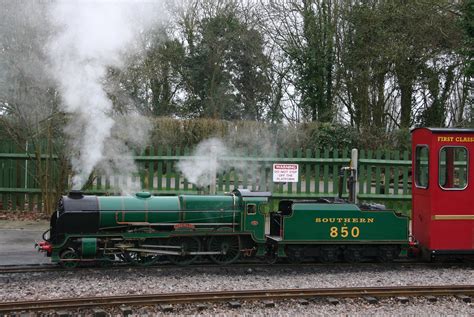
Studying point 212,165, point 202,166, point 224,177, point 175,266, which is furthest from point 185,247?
point 224,177

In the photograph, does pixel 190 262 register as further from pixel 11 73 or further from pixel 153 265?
pixel 11 73

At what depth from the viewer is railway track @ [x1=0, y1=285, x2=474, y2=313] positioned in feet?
23.1

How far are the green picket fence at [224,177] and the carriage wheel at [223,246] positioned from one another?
484 centimetres

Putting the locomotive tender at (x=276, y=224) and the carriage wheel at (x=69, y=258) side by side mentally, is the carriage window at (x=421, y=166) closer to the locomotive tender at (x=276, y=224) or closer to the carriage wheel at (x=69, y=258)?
the locomotive tender at (x=276, y=224)

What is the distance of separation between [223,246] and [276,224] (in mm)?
1214

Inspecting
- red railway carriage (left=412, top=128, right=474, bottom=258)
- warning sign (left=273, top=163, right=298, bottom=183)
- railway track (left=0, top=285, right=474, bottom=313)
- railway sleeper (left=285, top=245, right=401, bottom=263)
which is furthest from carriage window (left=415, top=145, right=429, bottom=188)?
warning sign (left=273, top=163, right=298, bottom=183)

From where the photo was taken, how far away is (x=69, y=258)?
29.5 ft

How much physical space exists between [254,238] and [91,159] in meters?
4.74

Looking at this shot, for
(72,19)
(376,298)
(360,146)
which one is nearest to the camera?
(376,298)

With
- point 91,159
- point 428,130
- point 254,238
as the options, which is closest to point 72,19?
point 91,159

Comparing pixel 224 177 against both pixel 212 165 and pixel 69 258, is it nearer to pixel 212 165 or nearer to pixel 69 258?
pixel 212 165

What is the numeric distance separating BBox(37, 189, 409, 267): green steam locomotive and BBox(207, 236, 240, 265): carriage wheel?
0.02 metres

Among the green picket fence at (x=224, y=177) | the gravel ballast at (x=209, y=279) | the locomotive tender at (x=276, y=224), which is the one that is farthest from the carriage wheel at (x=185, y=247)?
the green picket fence at (x=224, y=177)

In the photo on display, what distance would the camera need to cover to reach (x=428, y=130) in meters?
10.0
